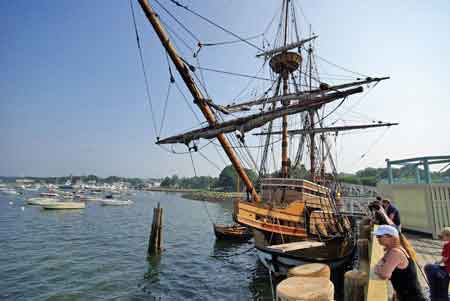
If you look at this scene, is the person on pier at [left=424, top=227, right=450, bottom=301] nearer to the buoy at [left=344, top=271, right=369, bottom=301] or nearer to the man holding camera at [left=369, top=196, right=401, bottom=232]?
the buoy at [left=344, top=271, right=369, bottom=301]

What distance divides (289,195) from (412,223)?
289 inches

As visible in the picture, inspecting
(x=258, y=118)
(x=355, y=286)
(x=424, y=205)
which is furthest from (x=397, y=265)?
(x=424, y=205)

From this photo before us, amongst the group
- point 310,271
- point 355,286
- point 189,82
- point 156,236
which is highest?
point 189,82

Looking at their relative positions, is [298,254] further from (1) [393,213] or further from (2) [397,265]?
(2) [397,265]

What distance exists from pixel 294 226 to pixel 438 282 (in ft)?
26.1

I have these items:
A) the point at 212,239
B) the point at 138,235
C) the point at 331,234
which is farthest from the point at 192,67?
the point at 138,235

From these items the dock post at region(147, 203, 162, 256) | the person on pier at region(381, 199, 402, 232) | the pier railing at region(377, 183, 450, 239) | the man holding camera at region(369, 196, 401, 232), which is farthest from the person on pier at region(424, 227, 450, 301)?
the dock post at region(147, 203, 162, 256)

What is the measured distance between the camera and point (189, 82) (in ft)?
41.2

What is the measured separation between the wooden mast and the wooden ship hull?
200 centimetres

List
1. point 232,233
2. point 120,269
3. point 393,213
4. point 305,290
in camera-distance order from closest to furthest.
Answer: point 305,290 → point 393,213 → point 120,269 → point 232,233

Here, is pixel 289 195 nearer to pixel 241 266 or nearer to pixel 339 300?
pixel 339 300

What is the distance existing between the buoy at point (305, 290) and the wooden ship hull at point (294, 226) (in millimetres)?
5416

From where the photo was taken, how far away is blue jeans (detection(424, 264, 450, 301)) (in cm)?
335

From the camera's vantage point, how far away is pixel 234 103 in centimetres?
1952
